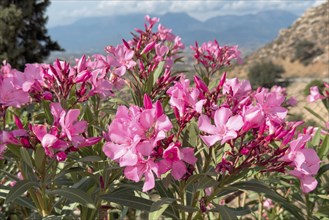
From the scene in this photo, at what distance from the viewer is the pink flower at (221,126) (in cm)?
101

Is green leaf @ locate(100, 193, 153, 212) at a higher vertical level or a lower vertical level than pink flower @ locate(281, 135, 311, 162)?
lower

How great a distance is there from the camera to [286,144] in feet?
3.71

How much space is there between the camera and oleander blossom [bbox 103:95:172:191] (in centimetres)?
94

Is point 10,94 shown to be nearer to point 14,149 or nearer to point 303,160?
point 14,149

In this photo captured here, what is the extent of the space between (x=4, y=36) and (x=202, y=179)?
1499cm

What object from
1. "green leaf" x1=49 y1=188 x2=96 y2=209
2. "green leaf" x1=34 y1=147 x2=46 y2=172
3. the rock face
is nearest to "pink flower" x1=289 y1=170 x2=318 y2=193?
"green leaf" x1=49 y1=188 x2=96 y2=209

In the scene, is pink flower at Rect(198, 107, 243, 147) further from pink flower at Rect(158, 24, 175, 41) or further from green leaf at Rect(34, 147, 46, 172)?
pink flower at Rect(158, 24, 175, 41)

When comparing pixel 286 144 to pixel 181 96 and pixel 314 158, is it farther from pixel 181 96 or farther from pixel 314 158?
pixel 181 96

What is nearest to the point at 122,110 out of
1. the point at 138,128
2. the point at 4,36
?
the point at 138,128

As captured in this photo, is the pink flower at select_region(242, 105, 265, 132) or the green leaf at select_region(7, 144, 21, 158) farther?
the green leaf at select_region(7, 144, 21, 158)

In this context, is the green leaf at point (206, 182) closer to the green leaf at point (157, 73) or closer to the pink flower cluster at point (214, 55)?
the green leaf at point (157, 73)

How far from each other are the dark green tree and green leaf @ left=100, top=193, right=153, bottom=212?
13962 millimetres

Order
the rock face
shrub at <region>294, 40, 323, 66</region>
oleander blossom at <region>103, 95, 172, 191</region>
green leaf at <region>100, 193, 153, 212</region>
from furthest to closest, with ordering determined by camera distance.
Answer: shrub at <region>294, 40, 323, 66</region> < the rock face < green leaf at <region>100, 193, 153, 212</region> < oleander blossom at <region>103, 95, 172, 191</region>

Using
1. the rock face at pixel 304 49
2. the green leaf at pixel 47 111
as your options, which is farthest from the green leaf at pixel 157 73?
the rock face at pixel 304 49
